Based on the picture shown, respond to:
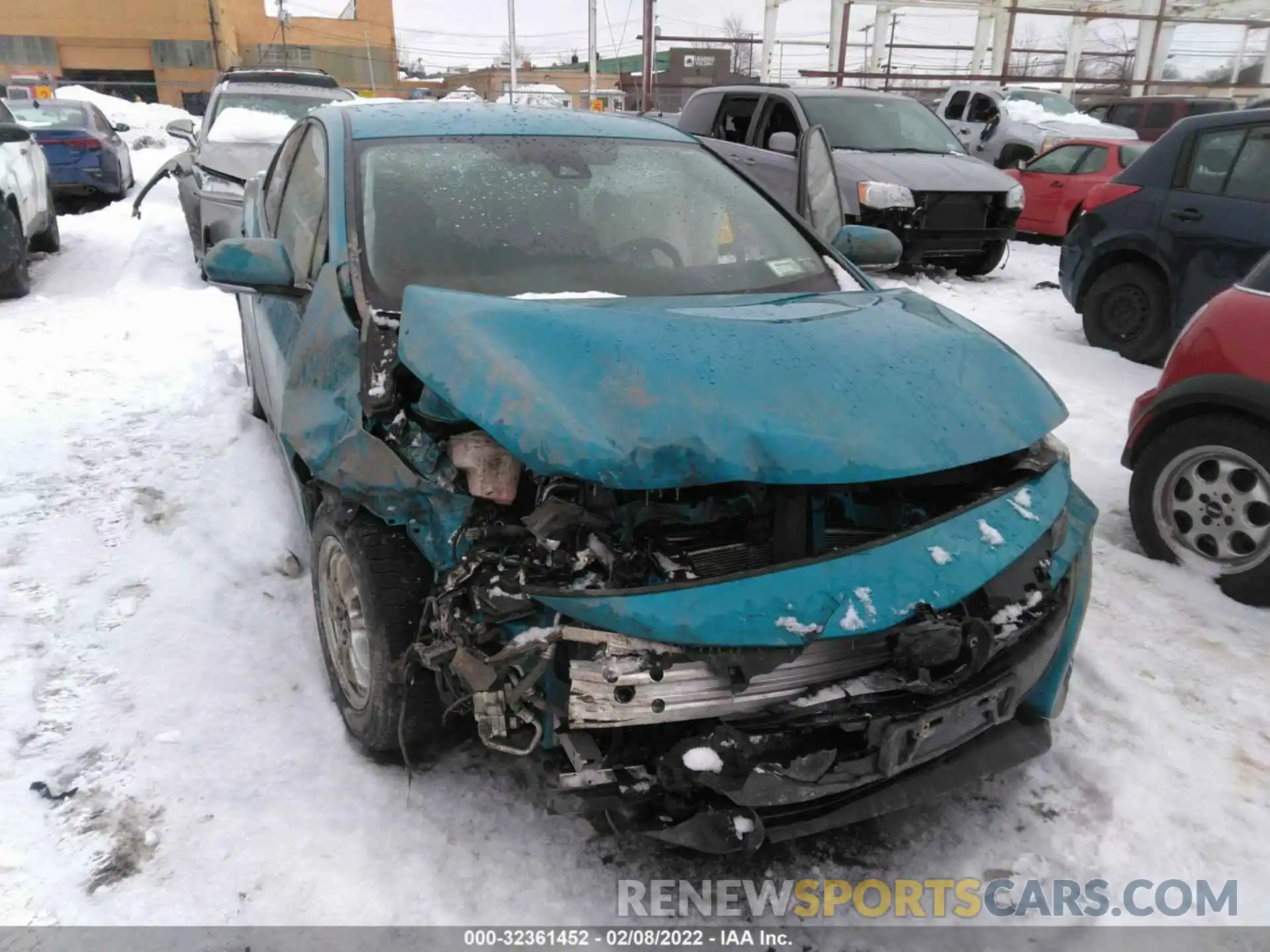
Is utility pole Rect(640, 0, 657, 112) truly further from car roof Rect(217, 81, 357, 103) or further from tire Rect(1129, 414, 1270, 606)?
tire Rect(1129, 414, 1270, 606)

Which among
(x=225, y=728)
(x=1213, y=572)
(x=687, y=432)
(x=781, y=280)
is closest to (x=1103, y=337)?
(x=1213, y=572)

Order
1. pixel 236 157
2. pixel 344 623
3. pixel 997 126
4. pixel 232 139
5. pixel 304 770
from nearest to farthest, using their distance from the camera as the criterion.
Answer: pixel 304 770
pixel 344 623
pixel 236 157
pixel 232 139
pixel 997 126

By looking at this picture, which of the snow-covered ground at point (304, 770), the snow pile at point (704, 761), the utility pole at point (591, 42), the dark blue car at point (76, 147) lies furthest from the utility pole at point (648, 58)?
the snow pile at point (704, 761)

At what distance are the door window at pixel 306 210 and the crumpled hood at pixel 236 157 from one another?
464cm

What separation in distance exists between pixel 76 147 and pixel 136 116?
1984cm

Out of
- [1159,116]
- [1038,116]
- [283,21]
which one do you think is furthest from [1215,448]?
[283,21]

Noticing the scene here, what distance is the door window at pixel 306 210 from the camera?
10.3 feet

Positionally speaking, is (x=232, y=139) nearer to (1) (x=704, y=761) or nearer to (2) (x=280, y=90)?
(2) (x=280, y=90)

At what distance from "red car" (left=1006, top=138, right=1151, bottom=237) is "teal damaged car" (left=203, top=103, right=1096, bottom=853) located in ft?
32.2

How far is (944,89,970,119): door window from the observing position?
16422 millimetres

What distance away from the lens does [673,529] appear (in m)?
2.29

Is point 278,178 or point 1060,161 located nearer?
point 278,178

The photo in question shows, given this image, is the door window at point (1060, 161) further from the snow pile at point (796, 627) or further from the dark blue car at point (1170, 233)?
the snow pile at point (796, 627)

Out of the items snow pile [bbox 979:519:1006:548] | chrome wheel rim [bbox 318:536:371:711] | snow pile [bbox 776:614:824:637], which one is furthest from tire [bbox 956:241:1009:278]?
snow pile [bbox 776:614:824:637]
